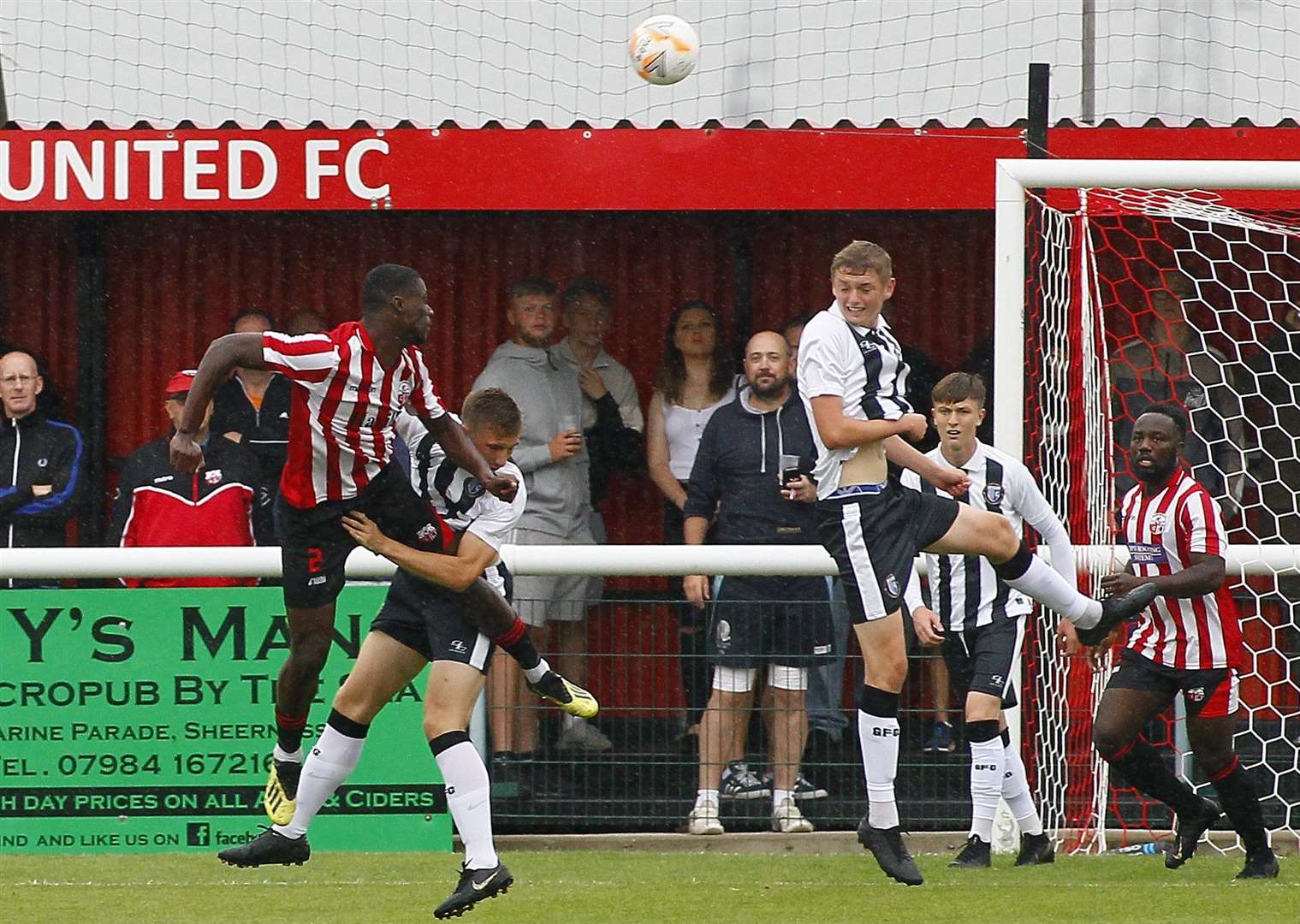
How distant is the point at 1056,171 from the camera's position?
688 cm

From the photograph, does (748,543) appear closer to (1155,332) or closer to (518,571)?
(518,571)

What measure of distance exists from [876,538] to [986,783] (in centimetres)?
111

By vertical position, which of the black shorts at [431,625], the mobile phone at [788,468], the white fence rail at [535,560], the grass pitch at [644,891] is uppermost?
the mobile phone at [788,468]

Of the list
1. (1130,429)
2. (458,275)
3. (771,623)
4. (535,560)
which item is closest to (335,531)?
(535,560)

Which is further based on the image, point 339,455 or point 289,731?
point 289,731

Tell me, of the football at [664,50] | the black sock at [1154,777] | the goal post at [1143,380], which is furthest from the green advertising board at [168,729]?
the football at [664,50]

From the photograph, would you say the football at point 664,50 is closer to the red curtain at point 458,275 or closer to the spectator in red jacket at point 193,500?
the red curtain at point 458,275

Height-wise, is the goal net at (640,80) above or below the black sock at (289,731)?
above

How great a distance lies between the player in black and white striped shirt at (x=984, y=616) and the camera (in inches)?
263

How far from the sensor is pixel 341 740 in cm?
609

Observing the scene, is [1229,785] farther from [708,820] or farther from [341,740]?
[341,740]

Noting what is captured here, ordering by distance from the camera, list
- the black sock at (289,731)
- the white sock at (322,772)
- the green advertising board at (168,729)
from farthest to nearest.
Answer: the green advertising board at (168,729), the black sock at (289,731), the white sock at (322,772)

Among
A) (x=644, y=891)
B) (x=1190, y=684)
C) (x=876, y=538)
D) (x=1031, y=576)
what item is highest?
(x=876, y=538)

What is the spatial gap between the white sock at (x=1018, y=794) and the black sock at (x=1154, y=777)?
12.6 inches
